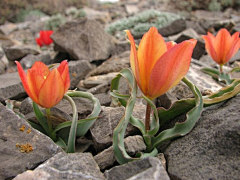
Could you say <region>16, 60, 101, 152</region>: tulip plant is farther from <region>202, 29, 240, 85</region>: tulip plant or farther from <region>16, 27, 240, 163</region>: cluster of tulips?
<region>202, 29, 240, 85</region>: tulip plant

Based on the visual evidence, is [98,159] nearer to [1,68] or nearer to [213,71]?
[213,71]

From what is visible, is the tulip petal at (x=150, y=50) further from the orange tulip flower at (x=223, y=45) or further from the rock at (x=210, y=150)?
the orange tulip flower at (x=223, y=45)

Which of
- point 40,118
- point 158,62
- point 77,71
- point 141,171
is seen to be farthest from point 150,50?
point 77,71

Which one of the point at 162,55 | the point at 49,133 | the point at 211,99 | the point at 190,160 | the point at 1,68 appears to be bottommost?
the point at 1,68

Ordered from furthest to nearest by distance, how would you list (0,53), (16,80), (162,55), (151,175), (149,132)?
(0,53), (16,80), (149,132), (162,55), (151,175)

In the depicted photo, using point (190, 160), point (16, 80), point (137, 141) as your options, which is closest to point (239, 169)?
point (190, 160)

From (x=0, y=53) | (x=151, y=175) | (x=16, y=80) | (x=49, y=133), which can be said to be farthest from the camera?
(x=0, y=53)

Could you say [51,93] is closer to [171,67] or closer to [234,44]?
[171,67]

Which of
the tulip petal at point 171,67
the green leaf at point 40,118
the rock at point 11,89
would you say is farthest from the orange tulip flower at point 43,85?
the rock at point 11,89
